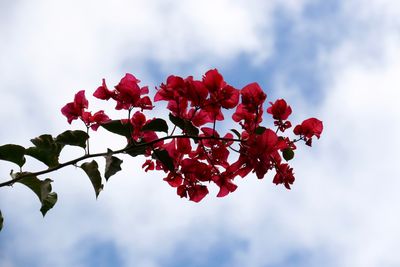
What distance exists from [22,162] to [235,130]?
916 millimetres

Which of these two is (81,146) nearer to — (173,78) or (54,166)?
(54,166)

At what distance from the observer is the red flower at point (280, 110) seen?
2.15 metres

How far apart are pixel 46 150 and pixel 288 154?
3.45 feet

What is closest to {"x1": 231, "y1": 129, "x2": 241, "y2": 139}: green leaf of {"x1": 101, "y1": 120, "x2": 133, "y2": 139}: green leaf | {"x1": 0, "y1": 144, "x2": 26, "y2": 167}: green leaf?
{"x1": 101, "y1": 120, "x2": 133, "y2": 139}: green leaf

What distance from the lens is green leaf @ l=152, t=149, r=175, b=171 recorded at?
1951 millimetres

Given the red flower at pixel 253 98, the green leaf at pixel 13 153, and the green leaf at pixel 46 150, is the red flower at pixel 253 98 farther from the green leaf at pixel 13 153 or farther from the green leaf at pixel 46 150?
the green leaf at pixel 13 153

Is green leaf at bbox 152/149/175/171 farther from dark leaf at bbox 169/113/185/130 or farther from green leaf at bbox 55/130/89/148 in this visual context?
green leaf at bbox 55/130/89/148

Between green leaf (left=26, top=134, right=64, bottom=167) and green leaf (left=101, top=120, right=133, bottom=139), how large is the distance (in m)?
0.24

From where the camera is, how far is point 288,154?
216 cm

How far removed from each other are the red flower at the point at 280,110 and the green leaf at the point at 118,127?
0.67 m

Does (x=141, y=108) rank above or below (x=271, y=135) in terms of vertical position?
above

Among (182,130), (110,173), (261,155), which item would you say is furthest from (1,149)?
(261,155)

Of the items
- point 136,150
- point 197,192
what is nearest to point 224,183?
point 197,192

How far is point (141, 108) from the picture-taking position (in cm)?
207
